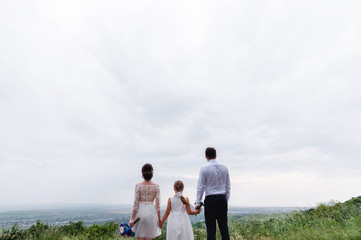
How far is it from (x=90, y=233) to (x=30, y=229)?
230 cm

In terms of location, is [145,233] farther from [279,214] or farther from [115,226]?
[279,214]

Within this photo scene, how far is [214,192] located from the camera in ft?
20.7

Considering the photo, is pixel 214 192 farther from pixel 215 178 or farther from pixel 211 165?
pixel 211 165

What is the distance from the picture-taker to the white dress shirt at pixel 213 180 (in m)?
6.36

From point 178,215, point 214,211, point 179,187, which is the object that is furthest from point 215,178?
point 178,215

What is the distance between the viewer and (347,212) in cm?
1093

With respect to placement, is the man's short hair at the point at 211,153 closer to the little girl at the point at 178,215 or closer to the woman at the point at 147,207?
the little girl at the point at 178,215

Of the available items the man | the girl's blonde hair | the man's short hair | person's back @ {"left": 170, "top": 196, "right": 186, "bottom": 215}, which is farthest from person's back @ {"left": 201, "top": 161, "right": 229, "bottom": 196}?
person's back @ {"left": 170, "top": 196, "right": 186, "bottom": 215}

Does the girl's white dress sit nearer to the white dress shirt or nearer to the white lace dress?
the white lace dress

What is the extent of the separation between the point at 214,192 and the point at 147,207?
1846 mm

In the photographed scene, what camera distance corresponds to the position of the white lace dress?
6793 mm

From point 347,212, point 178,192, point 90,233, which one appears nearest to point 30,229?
point 90,233

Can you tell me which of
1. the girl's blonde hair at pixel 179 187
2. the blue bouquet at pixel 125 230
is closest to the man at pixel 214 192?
the girl's blonde hair at pixel 179 187

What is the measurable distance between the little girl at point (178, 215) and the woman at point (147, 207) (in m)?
0.37
